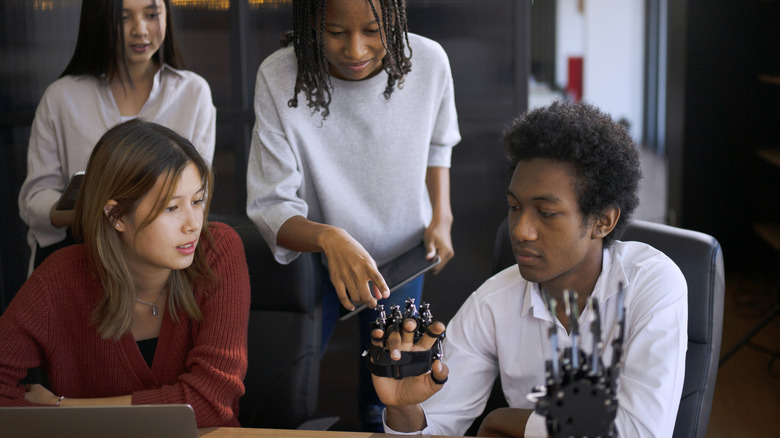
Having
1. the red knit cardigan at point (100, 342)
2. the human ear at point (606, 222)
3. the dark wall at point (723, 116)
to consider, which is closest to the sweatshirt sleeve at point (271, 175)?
the red knit cardigan at point (100, 342)

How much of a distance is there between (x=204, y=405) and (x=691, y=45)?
3.87 meters

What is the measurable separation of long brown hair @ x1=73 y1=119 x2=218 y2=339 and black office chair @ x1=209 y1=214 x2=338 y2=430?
0.18 meters

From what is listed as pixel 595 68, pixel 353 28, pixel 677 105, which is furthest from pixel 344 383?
pixel 595 68

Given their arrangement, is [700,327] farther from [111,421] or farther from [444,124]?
[111,421]

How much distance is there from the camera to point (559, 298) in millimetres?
1466

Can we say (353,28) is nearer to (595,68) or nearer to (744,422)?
(744,422)

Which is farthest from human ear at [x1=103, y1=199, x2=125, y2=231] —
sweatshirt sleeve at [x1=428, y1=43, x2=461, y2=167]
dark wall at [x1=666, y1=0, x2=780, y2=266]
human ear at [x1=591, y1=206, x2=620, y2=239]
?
dark wall at [x1=666, y1=0, x2=780, y2=266]

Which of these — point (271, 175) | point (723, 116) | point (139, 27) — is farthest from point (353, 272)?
point (723, 116)

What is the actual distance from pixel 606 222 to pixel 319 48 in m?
0.67

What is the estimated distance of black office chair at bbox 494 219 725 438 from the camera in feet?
4.36

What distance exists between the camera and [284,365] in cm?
168

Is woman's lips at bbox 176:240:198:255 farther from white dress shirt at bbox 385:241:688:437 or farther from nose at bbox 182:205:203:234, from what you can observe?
white dress shirt at bbox 385:241:688:437

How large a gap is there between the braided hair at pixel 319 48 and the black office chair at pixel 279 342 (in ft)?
1.14

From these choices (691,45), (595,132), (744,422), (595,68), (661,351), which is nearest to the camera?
(661,351)
